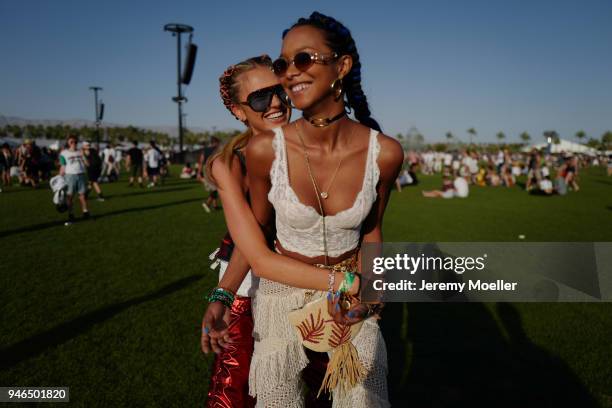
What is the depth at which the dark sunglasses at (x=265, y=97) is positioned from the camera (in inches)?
89.4

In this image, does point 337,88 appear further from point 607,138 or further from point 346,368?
point 607,138

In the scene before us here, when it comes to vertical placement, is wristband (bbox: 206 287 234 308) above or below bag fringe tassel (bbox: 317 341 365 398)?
above

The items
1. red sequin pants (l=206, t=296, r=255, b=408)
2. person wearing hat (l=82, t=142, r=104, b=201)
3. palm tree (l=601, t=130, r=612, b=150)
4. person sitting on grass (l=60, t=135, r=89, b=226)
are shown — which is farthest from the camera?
palm tree (l=601, t=130, r=612, b=150)

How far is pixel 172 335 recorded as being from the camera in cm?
463

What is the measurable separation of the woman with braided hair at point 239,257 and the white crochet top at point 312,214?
0.15 meters

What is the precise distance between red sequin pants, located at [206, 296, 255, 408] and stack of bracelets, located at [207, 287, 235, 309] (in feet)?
1.15

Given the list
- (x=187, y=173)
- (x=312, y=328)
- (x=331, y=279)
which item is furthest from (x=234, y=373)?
(x=187, y=173)

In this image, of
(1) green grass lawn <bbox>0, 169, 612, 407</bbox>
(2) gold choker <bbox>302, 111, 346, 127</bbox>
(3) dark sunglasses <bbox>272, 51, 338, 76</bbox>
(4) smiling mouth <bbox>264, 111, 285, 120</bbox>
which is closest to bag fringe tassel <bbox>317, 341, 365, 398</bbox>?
(2) gold choker <bbox>302, 111, 346, 127</bbox>

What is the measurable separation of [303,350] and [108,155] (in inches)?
944

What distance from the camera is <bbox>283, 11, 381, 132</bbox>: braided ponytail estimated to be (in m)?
1.62

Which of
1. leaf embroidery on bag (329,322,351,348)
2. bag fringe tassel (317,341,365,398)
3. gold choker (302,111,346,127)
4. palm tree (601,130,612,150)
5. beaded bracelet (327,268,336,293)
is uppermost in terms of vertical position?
palm tree (601,130,612,150)

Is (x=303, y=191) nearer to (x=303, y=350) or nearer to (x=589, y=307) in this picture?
(x=303, y=350)

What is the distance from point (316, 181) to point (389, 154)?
326mm

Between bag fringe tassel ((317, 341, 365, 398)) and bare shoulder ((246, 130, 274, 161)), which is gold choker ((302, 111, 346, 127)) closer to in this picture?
bare shoulder ((246, 130, 274, 161))
